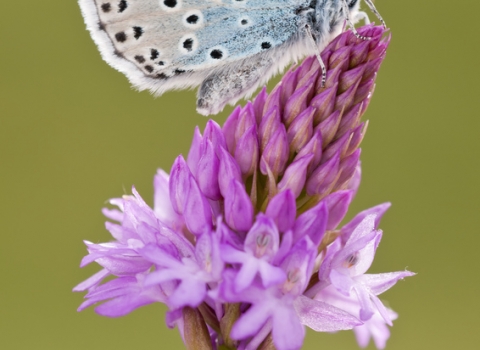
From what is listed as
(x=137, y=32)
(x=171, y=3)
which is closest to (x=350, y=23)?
(x=171, y=3)

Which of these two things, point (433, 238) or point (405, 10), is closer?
point (433, 238)

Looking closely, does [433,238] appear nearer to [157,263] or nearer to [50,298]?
[50,298]

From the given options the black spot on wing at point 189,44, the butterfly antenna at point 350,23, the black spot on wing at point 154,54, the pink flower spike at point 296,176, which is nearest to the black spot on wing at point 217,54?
the black spot on wing at point 189,44

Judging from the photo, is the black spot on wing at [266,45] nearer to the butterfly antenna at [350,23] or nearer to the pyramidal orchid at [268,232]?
the pyramidal orchid at [268,232]

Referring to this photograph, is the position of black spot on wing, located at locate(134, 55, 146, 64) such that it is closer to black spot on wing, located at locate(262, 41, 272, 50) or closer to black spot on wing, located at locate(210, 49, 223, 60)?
black spot on wing, located at locate(210, 49, 223, 60)

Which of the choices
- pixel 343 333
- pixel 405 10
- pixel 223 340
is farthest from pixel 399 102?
pixel 223 340

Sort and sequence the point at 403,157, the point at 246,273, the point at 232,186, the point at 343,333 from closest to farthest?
the point at 246,273 < the point at 232,186 < the point at 343,333 < the point at 403,157

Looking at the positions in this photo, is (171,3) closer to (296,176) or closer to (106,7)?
(106,7)
